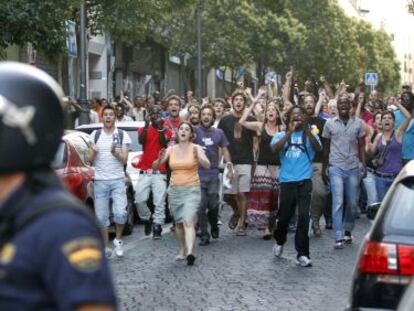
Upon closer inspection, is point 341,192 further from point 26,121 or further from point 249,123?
point 26,121

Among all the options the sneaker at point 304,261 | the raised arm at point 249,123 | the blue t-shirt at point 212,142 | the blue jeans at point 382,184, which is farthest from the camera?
the raised arm at point 249,123

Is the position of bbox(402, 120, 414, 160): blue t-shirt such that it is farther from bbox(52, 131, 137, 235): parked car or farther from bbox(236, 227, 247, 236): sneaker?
bbox(52, 131, 137, 235): parked car

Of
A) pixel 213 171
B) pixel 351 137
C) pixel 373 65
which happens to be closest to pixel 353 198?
pixel 351 137

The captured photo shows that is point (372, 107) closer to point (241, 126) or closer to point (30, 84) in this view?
point (241, 126)

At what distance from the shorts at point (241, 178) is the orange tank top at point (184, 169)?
2606 mm

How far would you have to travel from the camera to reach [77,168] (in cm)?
1155

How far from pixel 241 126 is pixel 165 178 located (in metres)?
1.36

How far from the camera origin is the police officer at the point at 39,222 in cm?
220

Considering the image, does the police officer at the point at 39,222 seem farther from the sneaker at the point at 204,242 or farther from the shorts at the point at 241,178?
the shorts at the point at 241,178

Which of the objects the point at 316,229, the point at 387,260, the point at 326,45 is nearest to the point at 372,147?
the point at 316,229

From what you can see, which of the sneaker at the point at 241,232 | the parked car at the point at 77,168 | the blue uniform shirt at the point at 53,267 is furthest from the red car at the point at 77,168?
the blue uniform shirt at the point at 53,267

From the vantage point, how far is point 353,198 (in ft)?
38.7

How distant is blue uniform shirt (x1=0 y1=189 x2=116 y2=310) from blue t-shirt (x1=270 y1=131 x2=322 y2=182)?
26.9 ft

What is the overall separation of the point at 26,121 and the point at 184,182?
872 cm
